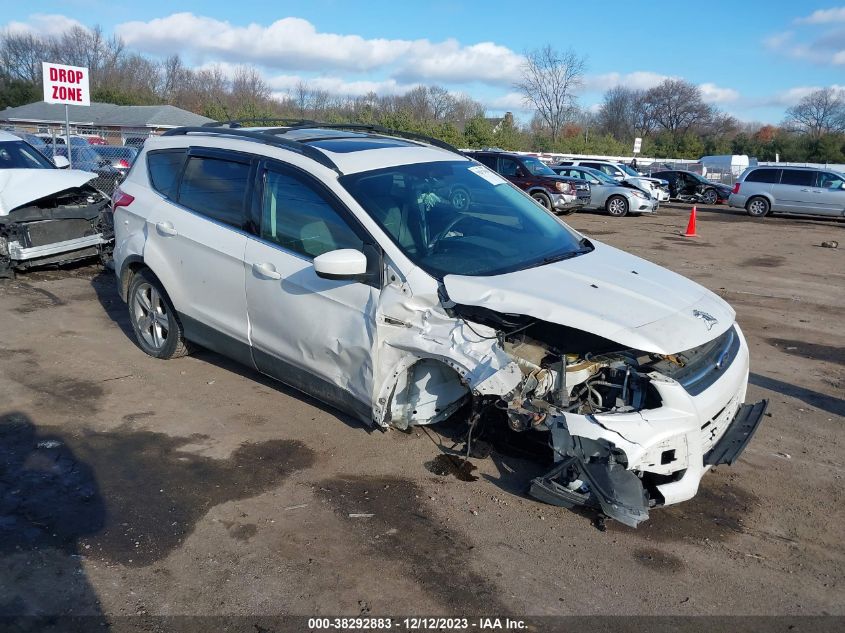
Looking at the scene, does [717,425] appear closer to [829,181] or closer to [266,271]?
[266,271]

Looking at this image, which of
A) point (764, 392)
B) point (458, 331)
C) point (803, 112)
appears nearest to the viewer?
point (458, 331)

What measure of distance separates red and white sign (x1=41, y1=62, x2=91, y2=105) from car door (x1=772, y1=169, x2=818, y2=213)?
21.4 meters

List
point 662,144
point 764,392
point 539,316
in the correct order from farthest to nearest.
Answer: point 662,144
point 764,392
point 539,316

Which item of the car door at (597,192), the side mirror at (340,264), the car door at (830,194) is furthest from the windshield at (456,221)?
the car door at (830,194)

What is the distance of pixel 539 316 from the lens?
3.83m

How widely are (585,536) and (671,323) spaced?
1238 millimetres

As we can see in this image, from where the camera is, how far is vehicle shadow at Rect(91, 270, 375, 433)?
5219mm

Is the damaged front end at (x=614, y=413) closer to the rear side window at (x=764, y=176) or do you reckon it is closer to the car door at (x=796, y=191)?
the car door at (x=796, y=191)

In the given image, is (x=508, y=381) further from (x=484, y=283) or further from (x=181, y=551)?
(x=181, y=551)

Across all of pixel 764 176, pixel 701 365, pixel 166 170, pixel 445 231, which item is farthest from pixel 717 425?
pixel 764 176

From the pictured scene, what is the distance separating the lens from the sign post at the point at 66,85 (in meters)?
13.5

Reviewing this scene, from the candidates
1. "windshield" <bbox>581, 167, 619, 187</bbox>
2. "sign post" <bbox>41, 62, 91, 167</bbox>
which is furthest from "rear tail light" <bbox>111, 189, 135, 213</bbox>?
"windshield" <bbox>581, 167, 619, 187</bbox>

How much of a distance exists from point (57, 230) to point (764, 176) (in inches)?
905

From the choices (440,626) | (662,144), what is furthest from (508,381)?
(662,144)
